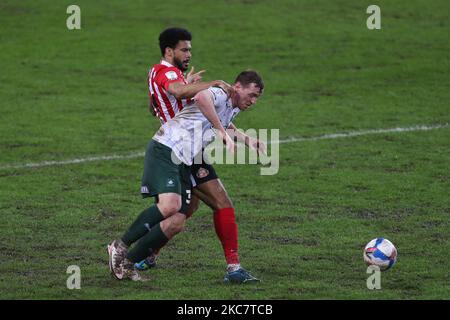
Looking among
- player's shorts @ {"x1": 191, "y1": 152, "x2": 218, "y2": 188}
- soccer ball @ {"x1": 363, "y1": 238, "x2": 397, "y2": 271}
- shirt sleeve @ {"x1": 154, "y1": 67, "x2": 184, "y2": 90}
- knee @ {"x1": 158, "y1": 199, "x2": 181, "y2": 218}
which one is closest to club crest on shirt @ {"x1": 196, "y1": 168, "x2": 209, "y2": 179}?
player's shorts @ {"x1": 191, "y1": 152, "x2": 218, "y2": 188}

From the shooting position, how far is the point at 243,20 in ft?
82.0

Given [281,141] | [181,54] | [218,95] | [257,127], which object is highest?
[181,54]

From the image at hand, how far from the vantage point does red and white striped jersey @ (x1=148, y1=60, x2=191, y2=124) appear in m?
9.38

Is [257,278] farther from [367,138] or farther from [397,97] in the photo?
[397,97]

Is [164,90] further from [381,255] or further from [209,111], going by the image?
[381,255]

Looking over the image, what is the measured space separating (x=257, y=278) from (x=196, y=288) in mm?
704

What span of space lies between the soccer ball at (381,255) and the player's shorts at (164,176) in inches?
71.1

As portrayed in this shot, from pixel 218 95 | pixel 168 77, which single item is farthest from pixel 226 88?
pixel 168 77

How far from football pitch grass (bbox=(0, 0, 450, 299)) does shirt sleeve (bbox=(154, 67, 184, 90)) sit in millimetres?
1861

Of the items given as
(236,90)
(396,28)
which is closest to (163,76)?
(236,90)

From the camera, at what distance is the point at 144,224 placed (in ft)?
31.0

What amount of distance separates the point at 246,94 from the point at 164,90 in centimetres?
78

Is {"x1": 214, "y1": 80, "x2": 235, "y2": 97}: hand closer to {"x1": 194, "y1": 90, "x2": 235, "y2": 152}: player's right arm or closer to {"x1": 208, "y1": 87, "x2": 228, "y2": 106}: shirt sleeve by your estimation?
{"x1": 208, "y1": 87, "x2": 228, "y2": 106}: shirt sleeve

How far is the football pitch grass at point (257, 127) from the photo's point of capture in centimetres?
984
